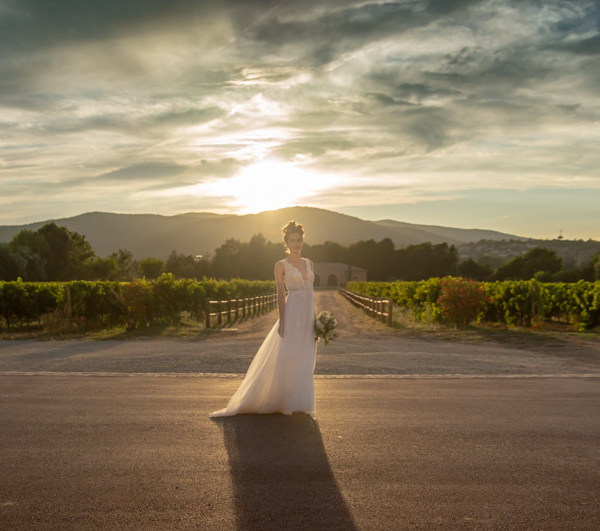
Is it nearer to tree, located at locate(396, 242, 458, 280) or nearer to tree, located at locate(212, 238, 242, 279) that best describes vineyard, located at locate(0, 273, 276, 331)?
tree, located at locate(396, 242, 458, 280)

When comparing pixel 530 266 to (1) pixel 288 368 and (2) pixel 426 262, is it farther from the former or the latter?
(1) pixel 288 368

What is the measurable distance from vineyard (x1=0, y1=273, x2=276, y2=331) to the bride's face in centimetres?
1258

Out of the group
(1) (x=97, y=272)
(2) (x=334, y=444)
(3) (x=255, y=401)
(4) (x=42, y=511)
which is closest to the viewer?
(4) (x=42, y=511)

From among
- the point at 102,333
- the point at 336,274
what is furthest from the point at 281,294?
the point at 336,274

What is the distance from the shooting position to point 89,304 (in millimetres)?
19641

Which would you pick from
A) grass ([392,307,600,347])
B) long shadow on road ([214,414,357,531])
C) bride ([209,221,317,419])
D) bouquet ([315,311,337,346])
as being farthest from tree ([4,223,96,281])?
long shadow on road ([214,414,357,531])

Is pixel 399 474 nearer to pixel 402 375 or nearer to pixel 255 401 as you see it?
pixel 255 401

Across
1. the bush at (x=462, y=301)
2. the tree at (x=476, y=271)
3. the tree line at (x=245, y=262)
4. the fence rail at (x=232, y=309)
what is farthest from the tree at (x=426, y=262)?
the bush at (x=462, y=301)

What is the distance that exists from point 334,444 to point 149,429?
1871 millimetres

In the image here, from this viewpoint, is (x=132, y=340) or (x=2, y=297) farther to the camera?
(x=2, y=297)

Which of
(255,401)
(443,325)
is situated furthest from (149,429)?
(443,325)

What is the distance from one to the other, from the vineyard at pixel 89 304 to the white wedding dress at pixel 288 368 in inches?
493

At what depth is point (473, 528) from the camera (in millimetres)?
3410

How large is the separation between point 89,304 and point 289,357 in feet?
49.3
